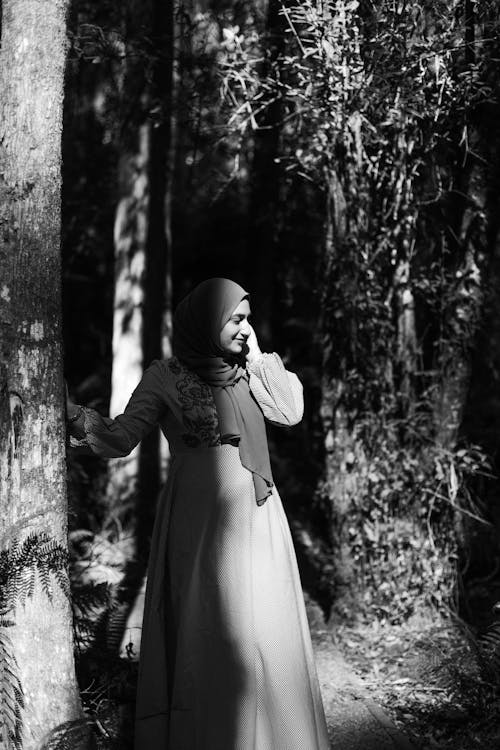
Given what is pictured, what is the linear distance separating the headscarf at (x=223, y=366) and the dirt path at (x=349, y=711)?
1751 millimetres

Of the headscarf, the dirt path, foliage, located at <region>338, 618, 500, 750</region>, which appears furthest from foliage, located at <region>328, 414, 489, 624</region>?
the headscarf

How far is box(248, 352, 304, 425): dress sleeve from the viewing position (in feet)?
12.6

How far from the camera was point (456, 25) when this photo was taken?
17.6 ft

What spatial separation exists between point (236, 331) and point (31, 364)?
90cm

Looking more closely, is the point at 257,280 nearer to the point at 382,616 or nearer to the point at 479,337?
the point at 479,337

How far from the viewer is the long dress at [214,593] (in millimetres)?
3664

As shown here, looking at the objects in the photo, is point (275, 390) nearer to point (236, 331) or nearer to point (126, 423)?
point (236, 331)

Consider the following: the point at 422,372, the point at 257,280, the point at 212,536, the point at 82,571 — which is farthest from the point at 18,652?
the point at 257,280

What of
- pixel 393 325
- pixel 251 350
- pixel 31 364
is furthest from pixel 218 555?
pixel 393 325

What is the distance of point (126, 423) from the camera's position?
3.72 metres

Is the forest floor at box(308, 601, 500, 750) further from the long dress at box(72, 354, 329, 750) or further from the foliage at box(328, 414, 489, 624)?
the long dress at box(72, 354, 329, 750)

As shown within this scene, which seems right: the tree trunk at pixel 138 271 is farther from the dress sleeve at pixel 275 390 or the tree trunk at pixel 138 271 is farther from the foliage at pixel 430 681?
the dress sleeve at pixel 275 390

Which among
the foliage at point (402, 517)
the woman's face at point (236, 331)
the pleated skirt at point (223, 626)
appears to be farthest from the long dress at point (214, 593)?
the foliage at point (402, 517)

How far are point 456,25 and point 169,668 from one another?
13.8 feet
